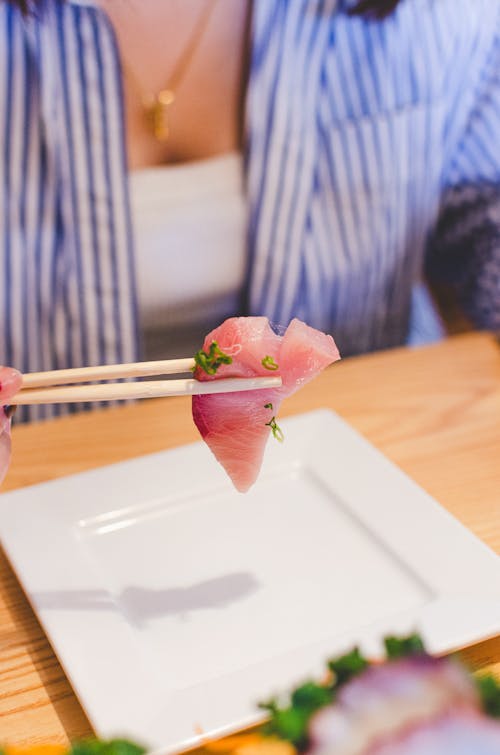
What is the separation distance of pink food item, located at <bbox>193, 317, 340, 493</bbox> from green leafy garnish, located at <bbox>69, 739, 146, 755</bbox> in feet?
1.31

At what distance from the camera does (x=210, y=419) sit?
82cm

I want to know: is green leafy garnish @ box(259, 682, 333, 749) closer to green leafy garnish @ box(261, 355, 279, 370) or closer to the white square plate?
the white square plate

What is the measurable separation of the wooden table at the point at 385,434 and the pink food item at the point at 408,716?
1.47 ft

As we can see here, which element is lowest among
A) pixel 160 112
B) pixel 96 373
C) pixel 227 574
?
pixel 227 574

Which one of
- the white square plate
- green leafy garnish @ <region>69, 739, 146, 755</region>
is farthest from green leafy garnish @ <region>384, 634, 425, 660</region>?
the white square plate

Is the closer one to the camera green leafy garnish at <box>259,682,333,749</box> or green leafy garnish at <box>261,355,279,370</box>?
green leafy garnish at <box>259,682,333,749</box>

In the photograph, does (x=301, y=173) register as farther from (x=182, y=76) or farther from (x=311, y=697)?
(x=311, y=697)

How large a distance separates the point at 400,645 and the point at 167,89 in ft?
4.65

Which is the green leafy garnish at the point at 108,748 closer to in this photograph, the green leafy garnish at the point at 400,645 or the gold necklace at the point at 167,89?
the green leafy garnish at the point at 400,645

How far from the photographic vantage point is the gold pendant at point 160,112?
1.61 metres

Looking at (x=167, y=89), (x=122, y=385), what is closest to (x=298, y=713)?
(x=122, y=385)

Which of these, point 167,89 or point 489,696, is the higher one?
point 167,89

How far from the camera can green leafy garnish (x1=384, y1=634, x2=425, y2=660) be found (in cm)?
40

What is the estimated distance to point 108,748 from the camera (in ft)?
1.33
